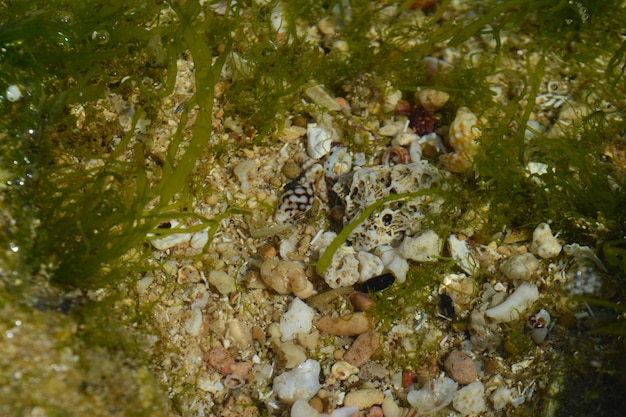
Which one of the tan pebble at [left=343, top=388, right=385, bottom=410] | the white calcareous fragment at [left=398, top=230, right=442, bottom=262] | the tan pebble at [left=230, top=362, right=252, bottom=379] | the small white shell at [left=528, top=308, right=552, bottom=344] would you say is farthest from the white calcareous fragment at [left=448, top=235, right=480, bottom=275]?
the tan pebble at [left=230, top=362, right=252, bottom=379]

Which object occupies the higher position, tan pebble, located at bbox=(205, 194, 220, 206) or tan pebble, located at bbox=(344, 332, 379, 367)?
tan pebble, located at bbox=(205, 194, 220, 206)

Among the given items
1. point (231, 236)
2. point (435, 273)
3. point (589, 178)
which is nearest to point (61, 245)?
point (231, 236)

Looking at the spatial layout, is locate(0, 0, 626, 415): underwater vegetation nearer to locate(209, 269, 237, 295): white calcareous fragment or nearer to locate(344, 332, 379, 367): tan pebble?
locate(344, 332, 379, 367): tan pebble

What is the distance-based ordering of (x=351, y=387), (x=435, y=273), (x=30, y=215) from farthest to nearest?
(x=435, y=273) → (x=351, y=387) → (x=30, y=215)

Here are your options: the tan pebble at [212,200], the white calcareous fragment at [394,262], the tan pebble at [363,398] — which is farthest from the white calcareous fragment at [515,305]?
the tan pebble at [212,200]

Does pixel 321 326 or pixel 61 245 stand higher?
pixel 61 245

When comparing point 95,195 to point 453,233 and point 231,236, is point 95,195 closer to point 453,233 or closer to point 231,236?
point 231,236
